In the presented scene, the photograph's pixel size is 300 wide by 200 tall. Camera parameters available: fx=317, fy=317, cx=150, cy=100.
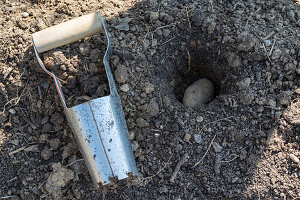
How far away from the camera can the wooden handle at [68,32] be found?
2.08 m

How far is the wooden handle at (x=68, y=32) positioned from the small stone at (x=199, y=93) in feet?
2.62

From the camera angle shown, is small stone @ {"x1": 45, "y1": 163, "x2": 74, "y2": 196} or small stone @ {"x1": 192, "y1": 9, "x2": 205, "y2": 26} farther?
small stone @ {"x1": 192, "y1": 9, "x2": 205, "y2": 26}

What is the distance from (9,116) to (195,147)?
132 centimetres

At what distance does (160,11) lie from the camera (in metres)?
2.32

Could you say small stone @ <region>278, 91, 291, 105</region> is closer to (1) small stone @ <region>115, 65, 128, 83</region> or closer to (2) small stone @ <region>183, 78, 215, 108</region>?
(2) small stone @ <region>183, 78, 215, 108</region>

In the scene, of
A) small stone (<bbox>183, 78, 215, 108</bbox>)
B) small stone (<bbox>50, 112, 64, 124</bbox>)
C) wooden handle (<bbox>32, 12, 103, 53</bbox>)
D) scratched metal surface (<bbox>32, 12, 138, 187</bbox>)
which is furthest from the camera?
small stone (<bbox>183, 78, 215, 108</bbox>)

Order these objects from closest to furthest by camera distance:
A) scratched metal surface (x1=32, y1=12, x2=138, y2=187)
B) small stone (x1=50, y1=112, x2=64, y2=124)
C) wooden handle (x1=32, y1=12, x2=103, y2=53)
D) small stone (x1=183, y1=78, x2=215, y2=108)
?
scratched metal surface (x1=32, y1=12, x2=138, y2=187) → wooden handle (x1=32, y1=12, x2=103, y2=53) → small stone (x1=50, y1=112, x2=64, y2=124) → small stone (x1=183, y1=78, x2=215, y2=108)

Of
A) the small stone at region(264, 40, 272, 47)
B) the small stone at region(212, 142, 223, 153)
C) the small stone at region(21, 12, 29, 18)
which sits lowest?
the small stone at region(212, 142, 223, 153)

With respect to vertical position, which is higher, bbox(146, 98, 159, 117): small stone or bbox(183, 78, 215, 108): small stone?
bbox(146, 98, 159, 117): small stone

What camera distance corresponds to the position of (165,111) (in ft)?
7.11

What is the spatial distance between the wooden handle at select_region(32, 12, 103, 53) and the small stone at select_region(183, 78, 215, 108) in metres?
0.80

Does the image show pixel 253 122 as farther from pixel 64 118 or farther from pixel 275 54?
pixel 64 118

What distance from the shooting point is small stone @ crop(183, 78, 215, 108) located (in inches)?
92.2

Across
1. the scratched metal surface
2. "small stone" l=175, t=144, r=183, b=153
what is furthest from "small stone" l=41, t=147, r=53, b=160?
"small stone" l=175, t=144, r=183, b=153
